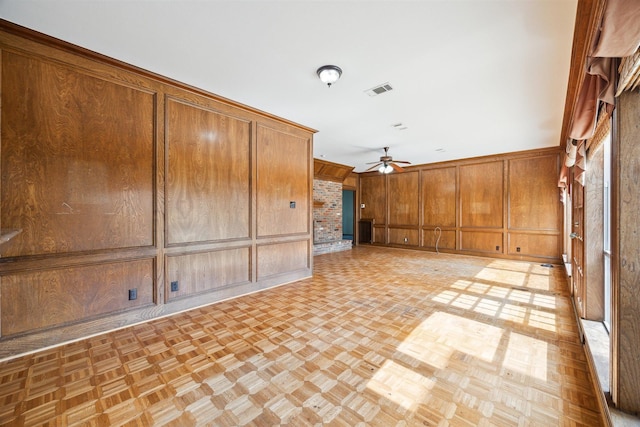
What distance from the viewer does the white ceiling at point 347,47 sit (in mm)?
1945

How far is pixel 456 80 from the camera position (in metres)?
2.92

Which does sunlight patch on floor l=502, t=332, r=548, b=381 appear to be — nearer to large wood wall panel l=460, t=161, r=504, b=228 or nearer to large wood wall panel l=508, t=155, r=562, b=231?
large wood wall panel l=508, t=155, r=562, b=231

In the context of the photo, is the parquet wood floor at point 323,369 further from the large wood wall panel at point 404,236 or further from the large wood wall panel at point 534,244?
the large wood wall panel at point 404,236

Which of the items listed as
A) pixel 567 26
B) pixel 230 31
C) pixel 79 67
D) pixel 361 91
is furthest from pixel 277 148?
pixel 567 26

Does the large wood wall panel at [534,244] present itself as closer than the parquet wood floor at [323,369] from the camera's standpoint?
No

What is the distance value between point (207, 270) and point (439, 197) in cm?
667

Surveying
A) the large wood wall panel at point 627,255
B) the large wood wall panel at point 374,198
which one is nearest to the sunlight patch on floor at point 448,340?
the large wood wall panel at point 627,255

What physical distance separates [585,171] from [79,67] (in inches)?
202

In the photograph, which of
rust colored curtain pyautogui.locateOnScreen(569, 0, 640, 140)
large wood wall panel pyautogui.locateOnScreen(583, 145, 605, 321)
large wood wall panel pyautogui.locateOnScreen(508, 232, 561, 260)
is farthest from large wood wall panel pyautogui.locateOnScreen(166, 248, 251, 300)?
large wood wall panel pyautogui.locateOnScreen(508, 232, 561, 260)

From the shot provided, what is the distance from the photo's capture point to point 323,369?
2.00 m

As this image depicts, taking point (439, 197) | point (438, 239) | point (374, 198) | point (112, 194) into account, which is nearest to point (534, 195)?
point (439, 197)

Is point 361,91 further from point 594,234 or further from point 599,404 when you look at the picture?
point 599,404

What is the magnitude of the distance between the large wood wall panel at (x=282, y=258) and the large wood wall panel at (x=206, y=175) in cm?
51

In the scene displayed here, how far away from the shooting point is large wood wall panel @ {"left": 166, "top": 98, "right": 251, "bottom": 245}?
10.2 feet
